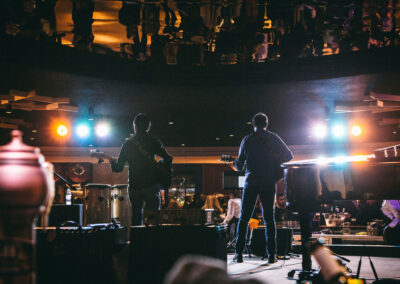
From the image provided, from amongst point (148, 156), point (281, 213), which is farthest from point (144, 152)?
point (281, 213)

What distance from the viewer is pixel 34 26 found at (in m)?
7.18

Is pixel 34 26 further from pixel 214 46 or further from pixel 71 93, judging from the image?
pixel 214 46

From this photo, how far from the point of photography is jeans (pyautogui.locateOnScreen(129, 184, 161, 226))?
161 inches

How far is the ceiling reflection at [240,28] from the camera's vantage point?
8.09m

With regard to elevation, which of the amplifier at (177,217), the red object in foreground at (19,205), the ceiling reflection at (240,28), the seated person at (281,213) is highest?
the ceiling reflection at (240,28)

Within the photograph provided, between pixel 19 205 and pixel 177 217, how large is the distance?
2.32m

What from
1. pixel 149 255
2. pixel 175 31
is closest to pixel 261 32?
pixel 175 31

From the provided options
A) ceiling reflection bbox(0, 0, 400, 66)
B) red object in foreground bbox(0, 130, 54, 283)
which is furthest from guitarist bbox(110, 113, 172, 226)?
ceiling reflection bbox(0, 0, 400, 66)

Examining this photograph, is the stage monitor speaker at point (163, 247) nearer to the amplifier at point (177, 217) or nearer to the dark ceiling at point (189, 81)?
the amplifier at point (177, 217)

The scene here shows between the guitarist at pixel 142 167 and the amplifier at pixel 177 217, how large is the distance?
1.98ft

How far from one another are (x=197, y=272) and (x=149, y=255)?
261 centimetres

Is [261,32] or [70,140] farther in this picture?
[70,140]

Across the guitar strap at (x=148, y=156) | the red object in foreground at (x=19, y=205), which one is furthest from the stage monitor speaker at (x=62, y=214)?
the red object in foreground at (x=19, y=205)

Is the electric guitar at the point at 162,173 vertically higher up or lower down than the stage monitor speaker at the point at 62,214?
higher up
